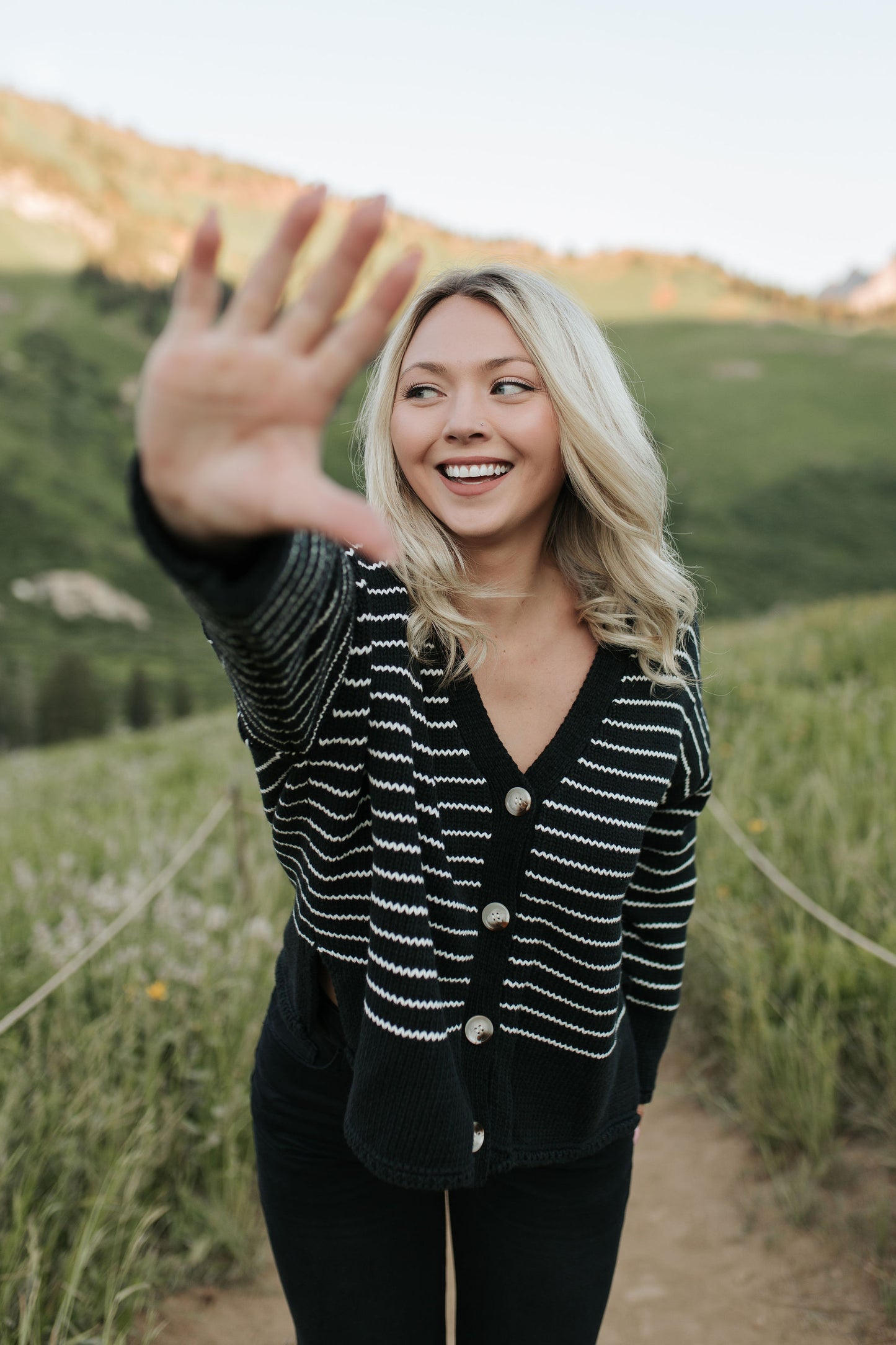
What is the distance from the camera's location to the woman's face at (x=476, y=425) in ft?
4.75

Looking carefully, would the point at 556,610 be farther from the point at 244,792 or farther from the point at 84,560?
the point at 84,560

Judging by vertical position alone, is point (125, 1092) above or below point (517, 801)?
below

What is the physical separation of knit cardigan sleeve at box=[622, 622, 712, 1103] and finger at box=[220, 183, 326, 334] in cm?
104

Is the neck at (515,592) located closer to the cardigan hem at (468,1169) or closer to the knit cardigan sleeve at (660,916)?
the knit cardigan sleeve at (660,916)

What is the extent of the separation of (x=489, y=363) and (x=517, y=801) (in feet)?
2.17

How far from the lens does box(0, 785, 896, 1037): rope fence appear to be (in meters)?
2.43

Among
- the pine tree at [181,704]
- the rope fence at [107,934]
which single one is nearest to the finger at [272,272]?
the rope fence at [107,934]

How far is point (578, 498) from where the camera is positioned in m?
1.73

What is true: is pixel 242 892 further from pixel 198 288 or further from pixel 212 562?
pixel 198 288

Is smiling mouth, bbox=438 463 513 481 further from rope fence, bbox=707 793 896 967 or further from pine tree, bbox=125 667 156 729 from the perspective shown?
pine tree, bbox=125 667 156 729

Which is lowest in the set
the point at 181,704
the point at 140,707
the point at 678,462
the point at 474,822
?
the point at 474,822

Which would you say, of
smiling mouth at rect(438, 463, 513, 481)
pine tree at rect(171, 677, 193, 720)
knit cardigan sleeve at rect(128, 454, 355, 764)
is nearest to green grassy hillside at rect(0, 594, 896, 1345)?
smiling mouth at rect(438, 463, 513, 481)

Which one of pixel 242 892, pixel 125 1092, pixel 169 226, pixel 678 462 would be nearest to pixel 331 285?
pixel 125 1092

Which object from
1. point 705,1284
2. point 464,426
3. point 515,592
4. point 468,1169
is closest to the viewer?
point 468,1169
